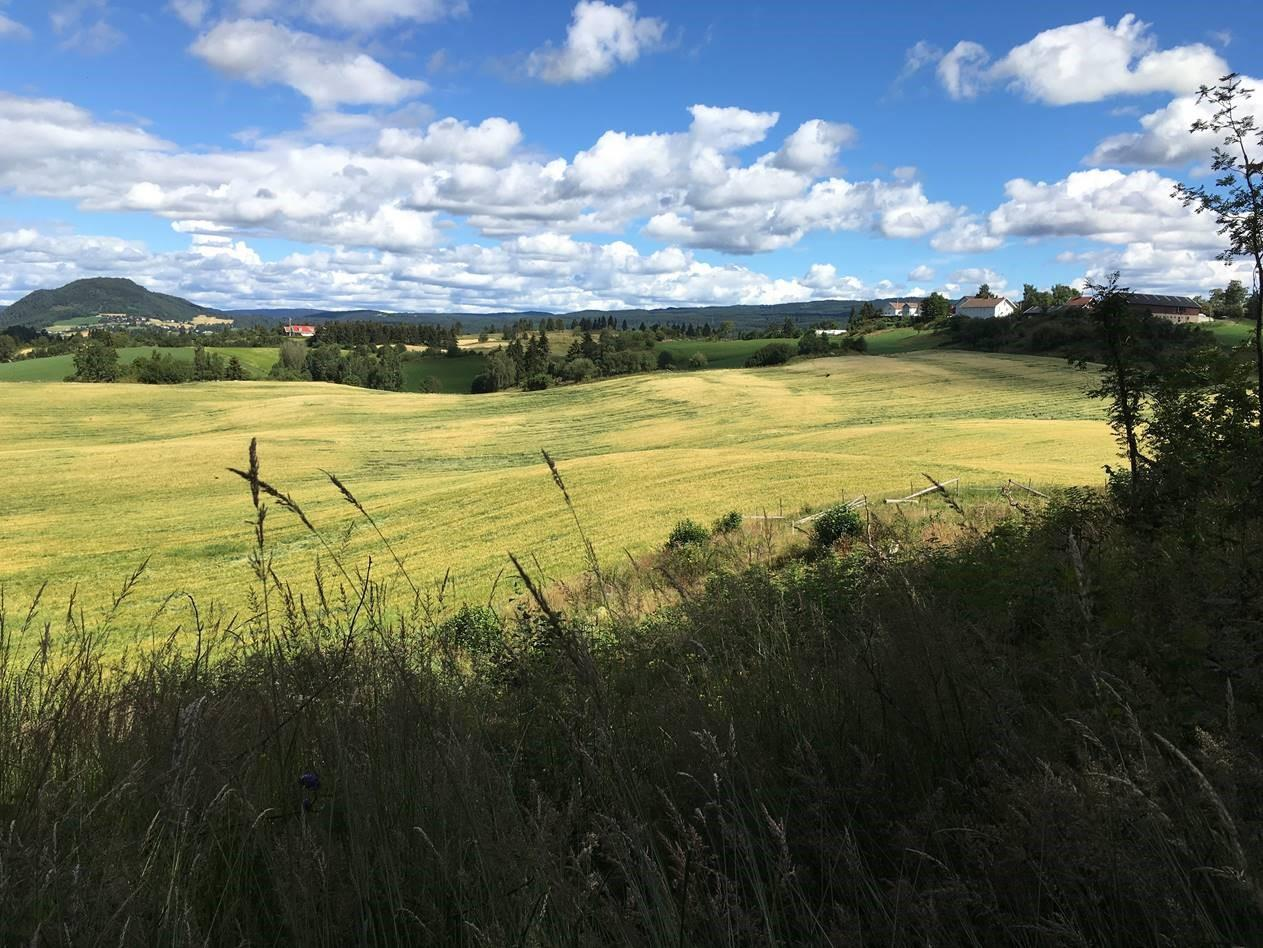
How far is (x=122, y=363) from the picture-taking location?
11406 centimetres

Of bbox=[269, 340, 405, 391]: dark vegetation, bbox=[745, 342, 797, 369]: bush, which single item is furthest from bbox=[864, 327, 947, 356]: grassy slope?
bbox=[269, 340, 405, 391]: dark vegetation

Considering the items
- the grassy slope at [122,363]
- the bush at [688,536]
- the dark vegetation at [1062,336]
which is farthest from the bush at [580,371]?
the bush at [688,536]

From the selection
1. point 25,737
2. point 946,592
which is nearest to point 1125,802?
point 25,737

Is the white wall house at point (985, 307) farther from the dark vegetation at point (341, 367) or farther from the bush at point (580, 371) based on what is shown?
the dark vegetation at point (341, 367)

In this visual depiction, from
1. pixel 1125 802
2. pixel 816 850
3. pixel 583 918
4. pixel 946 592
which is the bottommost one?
pixel 946 592

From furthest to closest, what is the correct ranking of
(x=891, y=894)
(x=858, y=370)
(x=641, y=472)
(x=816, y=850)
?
(x=858, y=370) < (x=641, y=472) < (x=816, y=850) < (x=891, y=894)

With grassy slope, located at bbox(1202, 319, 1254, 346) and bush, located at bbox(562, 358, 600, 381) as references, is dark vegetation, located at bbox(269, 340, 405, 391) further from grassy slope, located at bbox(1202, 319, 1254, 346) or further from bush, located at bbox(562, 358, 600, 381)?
grassy slope, located at bbox(1202, 319, 1254, 346)

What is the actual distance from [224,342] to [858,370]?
404 ft

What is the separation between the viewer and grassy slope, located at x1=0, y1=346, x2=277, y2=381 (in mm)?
111562

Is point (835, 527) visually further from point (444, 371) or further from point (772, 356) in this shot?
point (444, 371)

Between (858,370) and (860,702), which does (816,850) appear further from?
(858,370)

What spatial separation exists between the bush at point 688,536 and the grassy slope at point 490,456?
89.3 inches

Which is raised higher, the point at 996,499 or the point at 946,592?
the point at 946,592

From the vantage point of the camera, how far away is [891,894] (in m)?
1.99
